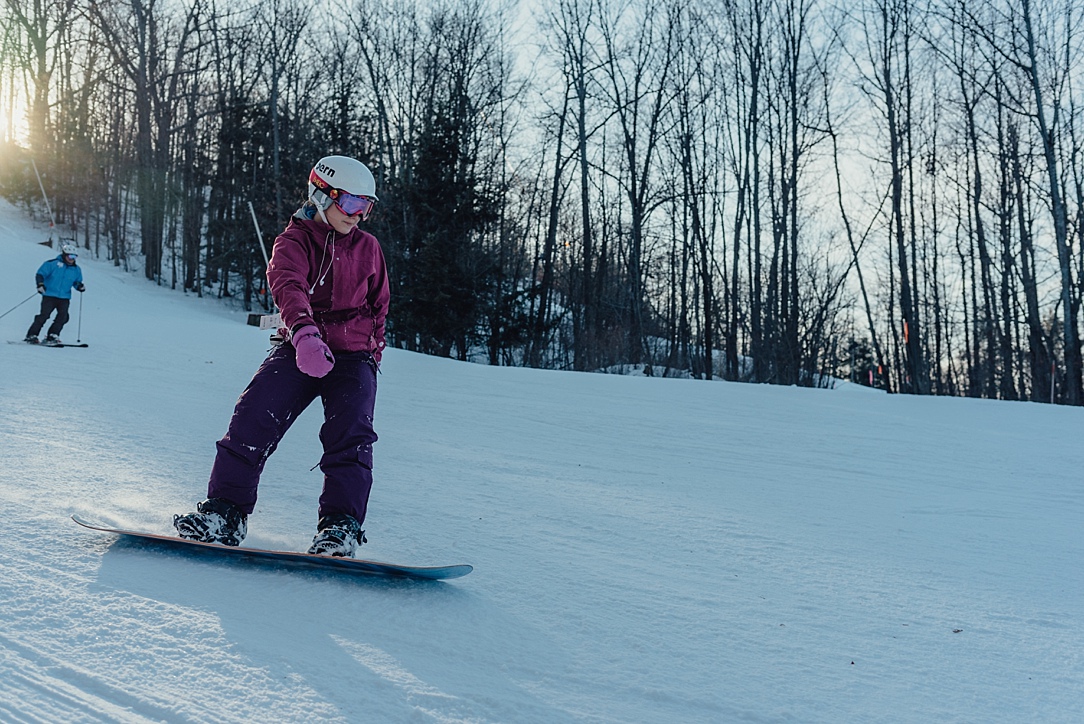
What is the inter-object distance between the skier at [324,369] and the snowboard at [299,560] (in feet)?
0.25

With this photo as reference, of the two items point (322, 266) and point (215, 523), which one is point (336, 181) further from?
point (215, 523)

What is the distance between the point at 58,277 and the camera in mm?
11320

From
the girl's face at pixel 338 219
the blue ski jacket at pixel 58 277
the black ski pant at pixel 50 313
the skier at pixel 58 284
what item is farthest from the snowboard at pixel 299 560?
the blue ski jacket at pixel 58 277

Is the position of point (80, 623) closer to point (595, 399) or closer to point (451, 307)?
point (595, 399)

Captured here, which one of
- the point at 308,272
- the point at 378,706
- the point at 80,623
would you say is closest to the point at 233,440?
the point at 308,272

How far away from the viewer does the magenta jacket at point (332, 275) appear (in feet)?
9.47

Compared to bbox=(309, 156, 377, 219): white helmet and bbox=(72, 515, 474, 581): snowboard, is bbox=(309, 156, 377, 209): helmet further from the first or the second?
bbox=(72, 515, 474, 581): snowboard

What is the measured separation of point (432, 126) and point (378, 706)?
21.0 meters

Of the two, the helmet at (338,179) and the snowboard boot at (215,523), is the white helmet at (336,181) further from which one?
the snowboard boot at (215,523)

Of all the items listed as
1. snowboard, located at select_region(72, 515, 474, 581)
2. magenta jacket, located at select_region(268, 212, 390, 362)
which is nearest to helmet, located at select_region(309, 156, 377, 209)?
magenta jacket, located at select_region(268, 212, 390, 362)

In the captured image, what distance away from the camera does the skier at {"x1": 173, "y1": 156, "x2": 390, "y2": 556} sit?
2682 millimetres

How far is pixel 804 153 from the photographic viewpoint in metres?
20.8

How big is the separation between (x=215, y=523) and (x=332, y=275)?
1000 mm

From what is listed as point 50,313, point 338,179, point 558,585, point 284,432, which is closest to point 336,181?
point 338,179
